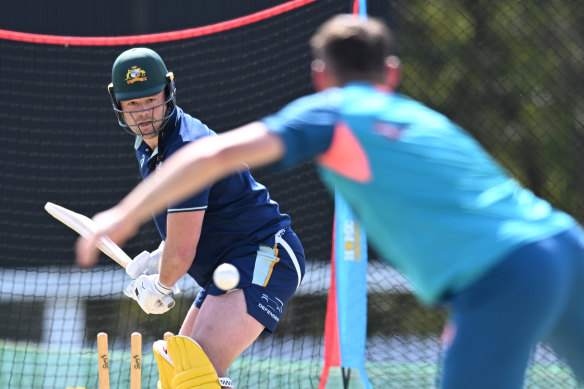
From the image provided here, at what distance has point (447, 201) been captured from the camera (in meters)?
2.54

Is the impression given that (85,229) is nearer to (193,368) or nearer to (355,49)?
(193,368)

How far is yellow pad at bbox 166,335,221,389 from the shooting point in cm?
408

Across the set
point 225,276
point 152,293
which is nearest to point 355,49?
point 225,276

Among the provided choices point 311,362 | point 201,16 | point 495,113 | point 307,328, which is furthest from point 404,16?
point 311,362

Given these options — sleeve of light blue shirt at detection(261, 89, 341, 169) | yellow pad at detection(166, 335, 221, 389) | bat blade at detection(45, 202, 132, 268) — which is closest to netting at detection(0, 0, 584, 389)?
bat blade at detection(45, 202, 132, 268)

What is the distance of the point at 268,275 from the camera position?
433 centimetres

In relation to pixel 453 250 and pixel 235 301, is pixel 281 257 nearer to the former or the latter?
pixel 235 301

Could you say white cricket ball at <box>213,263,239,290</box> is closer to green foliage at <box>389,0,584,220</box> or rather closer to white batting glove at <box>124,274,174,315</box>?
white batting glove at <box>124,274,174,315</box>

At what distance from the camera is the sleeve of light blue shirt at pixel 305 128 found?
2471 mm

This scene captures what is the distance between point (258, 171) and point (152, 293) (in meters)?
3.71

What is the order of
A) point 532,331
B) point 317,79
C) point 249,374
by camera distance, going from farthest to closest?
point 249,374 → point 317,79 → point 532,331

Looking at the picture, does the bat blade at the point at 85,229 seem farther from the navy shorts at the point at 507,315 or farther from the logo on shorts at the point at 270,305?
the navy shorts at the point at 507,315

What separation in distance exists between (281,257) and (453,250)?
6.34ft

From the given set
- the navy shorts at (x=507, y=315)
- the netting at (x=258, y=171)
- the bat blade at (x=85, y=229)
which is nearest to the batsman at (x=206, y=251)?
the bat blade at (x=85, y=229)
